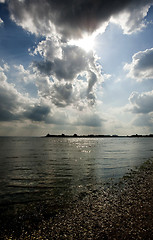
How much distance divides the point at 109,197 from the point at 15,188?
10.4 meters

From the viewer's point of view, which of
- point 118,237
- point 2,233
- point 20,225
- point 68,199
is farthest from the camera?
point 68,199

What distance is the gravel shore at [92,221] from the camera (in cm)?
727

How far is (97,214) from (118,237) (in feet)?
7.83

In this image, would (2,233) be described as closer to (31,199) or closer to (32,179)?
(31,199)

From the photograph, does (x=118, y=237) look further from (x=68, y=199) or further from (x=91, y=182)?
(x=91, y=182)

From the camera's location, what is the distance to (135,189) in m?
14.2

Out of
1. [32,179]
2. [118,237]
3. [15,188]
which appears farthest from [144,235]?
[32,179]

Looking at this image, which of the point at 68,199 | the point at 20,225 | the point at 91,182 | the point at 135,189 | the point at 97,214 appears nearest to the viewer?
the point at 20,225

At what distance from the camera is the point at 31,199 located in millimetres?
12367

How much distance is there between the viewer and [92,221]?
8453mm

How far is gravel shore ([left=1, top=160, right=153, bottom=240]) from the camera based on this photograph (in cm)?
727

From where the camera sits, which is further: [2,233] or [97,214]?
[97,214]

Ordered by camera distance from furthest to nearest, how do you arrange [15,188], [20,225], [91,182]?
[91,182] → [15,188] → [20,225]

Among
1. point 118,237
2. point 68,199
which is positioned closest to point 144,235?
point 118,237
